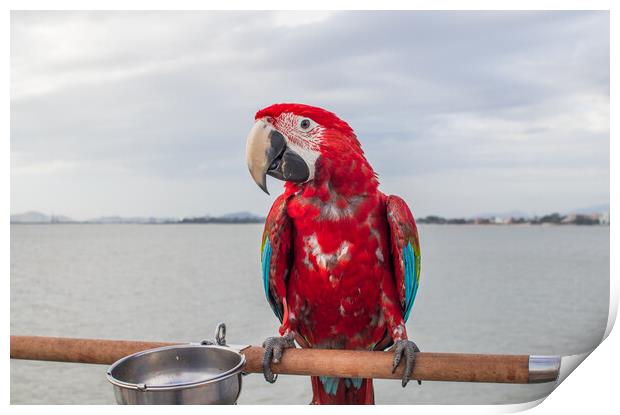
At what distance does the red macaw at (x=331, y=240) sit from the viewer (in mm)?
1231

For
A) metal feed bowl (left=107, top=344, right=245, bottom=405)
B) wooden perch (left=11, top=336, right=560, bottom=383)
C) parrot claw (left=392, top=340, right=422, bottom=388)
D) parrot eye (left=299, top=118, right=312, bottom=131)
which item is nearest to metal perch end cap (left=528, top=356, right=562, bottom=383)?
wooden perch (left=11, top=336, right=560, bottom=383)

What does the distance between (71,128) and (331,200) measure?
3.99 feet

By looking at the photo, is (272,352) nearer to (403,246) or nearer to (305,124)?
(403,246)

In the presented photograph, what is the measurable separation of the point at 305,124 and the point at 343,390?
698mm

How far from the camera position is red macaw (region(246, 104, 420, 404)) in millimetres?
1231

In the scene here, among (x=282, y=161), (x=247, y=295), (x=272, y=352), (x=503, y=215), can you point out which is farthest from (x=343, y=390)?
(x=247, y=295)

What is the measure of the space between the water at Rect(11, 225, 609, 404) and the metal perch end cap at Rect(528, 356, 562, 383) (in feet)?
1.11

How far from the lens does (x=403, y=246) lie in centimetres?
126

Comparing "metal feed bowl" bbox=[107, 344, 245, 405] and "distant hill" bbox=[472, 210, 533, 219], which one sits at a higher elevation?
"distant hill" bbox=[472, 210, 533, 219]

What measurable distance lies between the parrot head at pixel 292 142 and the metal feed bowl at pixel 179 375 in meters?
0.39

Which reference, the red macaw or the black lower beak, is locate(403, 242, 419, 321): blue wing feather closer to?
the red macaw

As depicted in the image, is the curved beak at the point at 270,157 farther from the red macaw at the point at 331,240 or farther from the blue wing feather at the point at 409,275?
the blue wing feather at the point at 409,275
